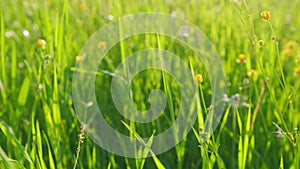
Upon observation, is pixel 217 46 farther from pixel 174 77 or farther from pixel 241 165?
pixel 241 165

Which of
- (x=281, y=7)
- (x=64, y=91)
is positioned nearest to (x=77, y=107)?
(x=64, y=91)

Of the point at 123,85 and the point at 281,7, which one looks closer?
the point at 123,85

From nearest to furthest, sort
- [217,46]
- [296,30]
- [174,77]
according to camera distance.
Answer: [174,77]
[217,46]
[296,30]

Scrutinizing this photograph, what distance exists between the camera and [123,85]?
1.16m

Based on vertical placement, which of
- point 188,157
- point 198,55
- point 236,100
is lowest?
point 188,157

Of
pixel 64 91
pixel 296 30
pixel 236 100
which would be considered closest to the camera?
pixel 236 100

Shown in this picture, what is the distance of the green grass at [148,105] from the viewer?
87 centimetres

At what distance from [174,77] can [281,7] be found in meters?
1.27

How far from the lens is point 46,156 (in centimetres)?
108

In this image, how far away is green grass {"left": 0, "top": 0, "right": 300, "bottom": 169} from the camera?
0.87 m

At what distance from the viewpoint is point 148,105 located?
1241 millimetres

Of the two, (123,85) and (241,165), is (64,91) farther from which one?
(241,165)

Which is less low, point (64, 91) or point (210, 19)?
point (210, 19)

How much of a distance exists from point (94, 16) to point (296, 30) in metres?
0.83
